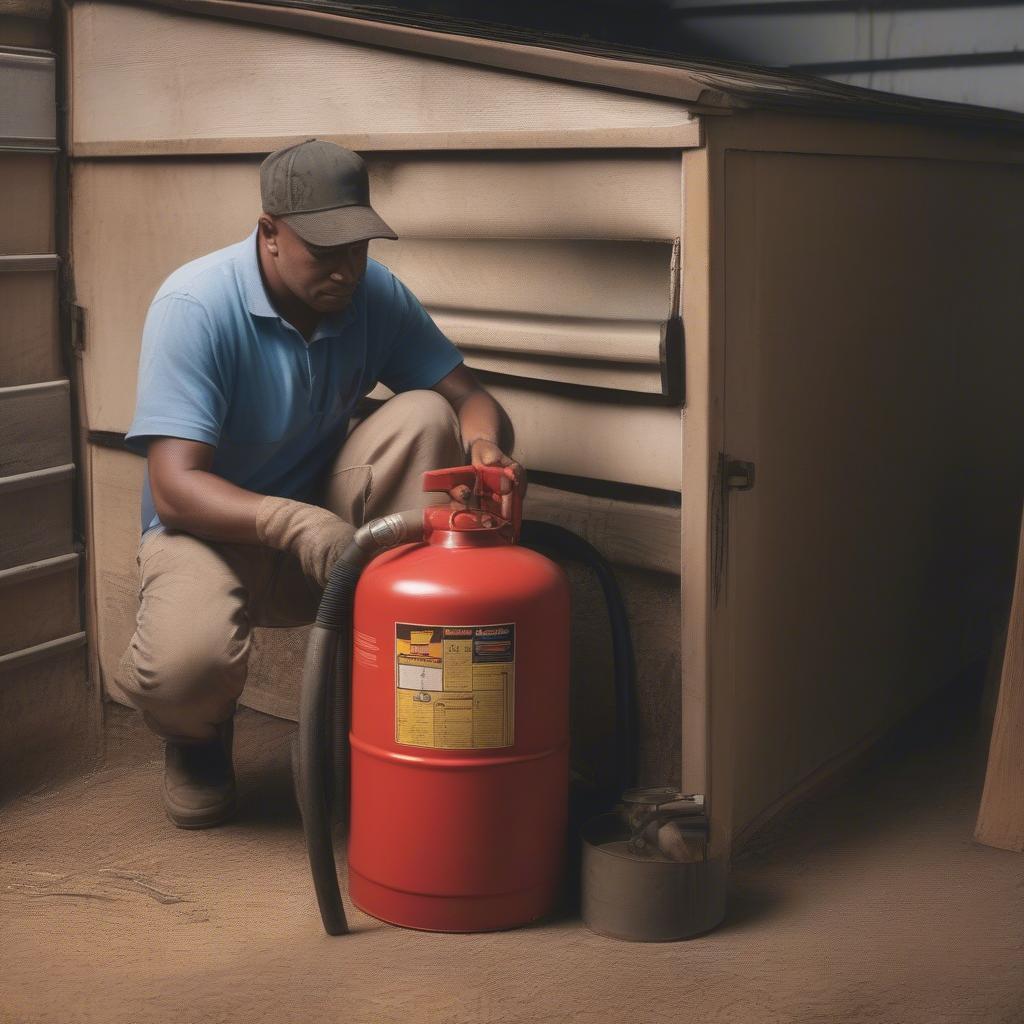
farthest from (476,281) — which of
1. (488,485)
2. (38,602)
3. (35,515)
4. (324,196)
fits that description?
(38,602)

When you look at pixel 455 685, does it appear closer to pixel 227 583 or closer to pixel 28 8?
pixel 227 583

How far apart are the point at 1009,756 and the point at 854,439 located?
0.79 m

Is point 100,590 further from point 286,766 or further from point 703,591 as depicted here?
point 703,591

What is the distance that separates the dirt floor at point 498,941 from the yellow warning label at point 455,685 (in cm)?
41

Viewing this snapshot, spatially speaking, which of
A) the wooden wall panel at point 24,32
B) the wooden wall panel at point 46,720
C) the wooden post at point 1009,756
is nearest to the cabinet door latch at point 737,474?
the wooden post at point 1009,756

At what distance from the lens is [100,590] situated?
12.7 feet

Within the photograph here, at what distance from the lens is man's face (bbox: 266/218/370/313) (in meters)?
2.83

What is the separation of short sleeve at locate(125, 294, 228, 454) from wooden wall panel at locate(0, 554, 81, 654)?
90cm

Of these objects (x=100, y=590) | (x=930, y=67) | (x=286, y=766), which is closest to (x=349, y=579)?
(x=286, y=766)

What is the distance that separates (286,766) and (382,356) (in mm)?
1120

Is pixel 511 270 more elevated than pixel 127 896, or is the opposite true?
pixel 511 270

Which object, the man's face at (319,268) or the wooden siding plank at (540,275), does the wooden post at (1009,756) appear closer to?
the wooden siding plank at (540,275)

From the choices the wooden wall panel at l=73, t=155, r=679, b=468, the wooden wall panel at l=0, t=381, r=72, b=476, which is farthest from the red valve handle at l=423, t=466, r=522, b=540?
the wooden wall panel at l=0, t=381, r=72, b=476

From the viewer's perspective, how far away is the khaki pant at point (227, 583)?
9.55 ft
